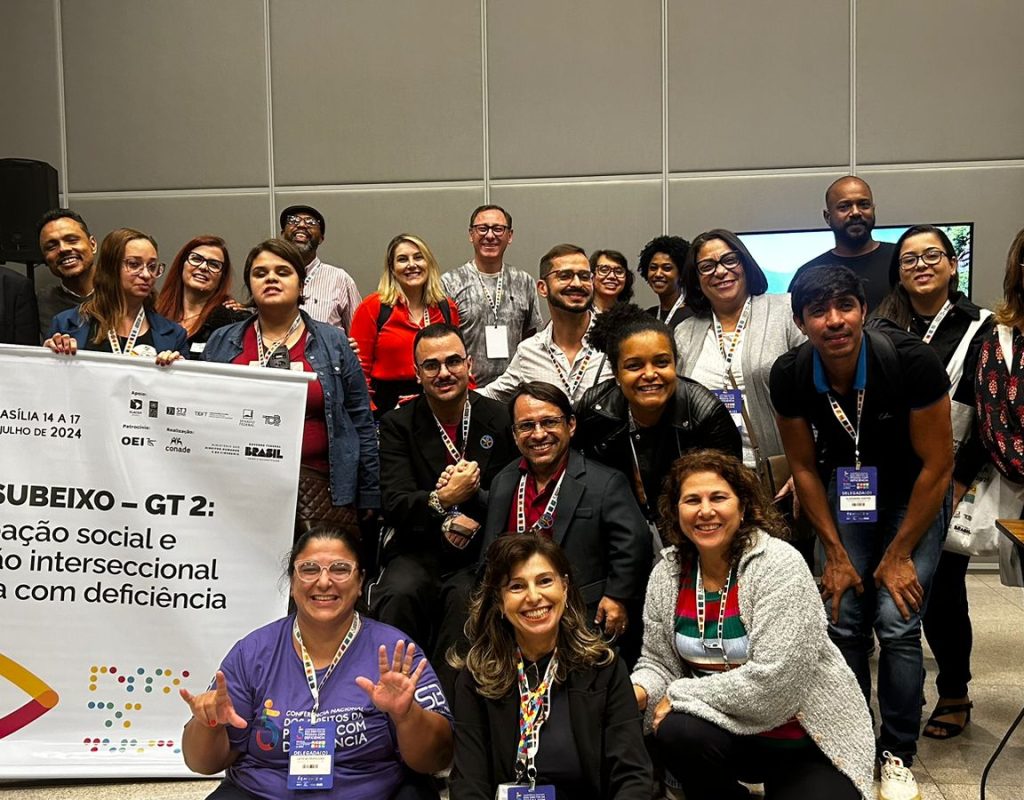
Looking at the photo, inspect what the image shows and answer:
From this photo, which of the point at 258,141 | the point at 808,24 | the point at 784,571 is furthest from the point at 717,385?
the point at 258,141

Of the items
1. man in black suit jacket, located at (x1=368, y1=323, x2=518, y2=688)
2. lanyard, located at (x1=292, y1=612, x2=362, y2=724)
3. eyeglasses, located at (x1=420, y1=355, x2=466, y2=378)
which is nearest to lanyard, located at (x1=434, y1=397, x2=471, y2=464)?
man in black suit jacket, located at (x1=368, y1=323, x2=518, y2=688)

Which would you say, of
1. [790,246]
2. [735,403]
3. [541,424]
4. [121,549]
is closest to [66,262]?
[121,549]

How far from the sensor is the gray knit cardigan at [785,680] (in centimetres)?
233

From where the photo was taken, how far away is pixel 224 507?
3.04 metres

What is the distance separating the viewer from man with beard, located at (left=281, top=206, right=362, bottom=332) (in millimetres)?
5176

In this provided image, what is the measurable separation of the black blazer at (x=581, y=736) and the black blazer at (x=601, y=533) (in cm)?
64

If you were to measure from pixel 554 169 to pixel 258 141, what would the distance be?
6.62ft

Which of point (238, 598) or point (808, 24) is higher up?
point (808, 24)

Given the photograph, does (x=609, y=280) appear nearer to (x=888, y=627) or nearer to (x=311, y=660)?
(x=888, y=627)

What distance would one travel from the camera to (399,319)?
4.41 m

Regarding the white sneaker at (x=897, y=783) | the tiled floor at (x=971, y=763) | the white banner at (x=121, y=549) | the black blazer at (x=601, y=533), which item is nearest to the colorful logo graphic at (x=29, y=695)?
the white banner at (x=121, y=549)

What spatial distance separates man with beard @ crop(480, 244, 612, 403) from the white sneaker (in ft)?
5.37

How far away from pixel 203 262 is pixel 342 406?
3.81 ft

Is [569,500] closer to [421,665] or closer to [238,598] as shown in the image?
[421,665]
